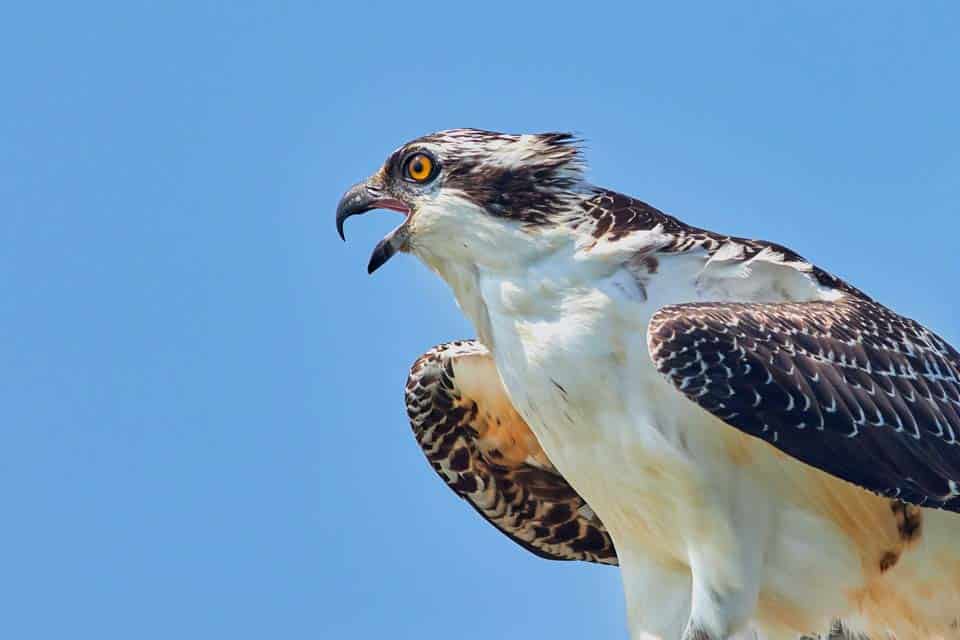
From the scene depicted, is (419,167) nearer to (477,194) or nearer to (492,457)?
(477,194)

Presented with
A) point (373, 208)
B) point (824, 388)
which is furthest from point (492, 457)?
point (824, 388)

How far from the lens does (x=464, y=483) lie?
55.1 feet

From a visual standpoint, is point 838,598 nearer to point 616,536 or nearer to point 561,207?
point 616,536

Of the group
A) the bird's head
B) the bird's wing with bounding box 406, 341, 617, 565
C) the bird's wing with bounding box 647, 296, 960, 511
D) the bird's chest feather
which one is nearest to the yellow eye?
the bird's head

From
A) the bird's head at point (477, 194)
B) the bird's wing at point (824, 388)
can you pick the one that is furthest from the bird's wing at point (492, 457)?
the bird's wing at point (824, 388)

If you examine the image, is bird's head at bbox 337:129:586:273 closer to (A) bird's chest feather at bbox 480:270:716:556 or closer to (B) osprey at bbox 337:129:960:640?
(B) osprey at bbox 337:129:960:640

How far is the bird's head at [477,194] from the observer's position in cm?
1449

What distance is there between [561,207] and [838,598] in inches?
109

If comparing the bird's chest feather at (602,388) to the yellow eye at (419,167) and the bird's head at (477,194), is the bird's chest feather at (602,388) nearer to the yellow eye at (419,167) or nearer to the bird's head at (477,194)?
the bird's head at (477,194)

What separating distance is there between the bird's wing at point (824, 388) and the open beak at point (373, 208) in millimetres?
1698

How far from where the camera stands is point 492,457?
54.3 ft

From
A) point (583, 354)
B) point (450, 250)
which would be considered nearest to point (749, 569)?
point (583, 354)

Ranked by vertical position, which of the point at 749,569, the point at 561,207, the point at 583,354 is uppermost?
the point at 561,207

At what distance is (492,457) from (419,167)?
2.58 meters
